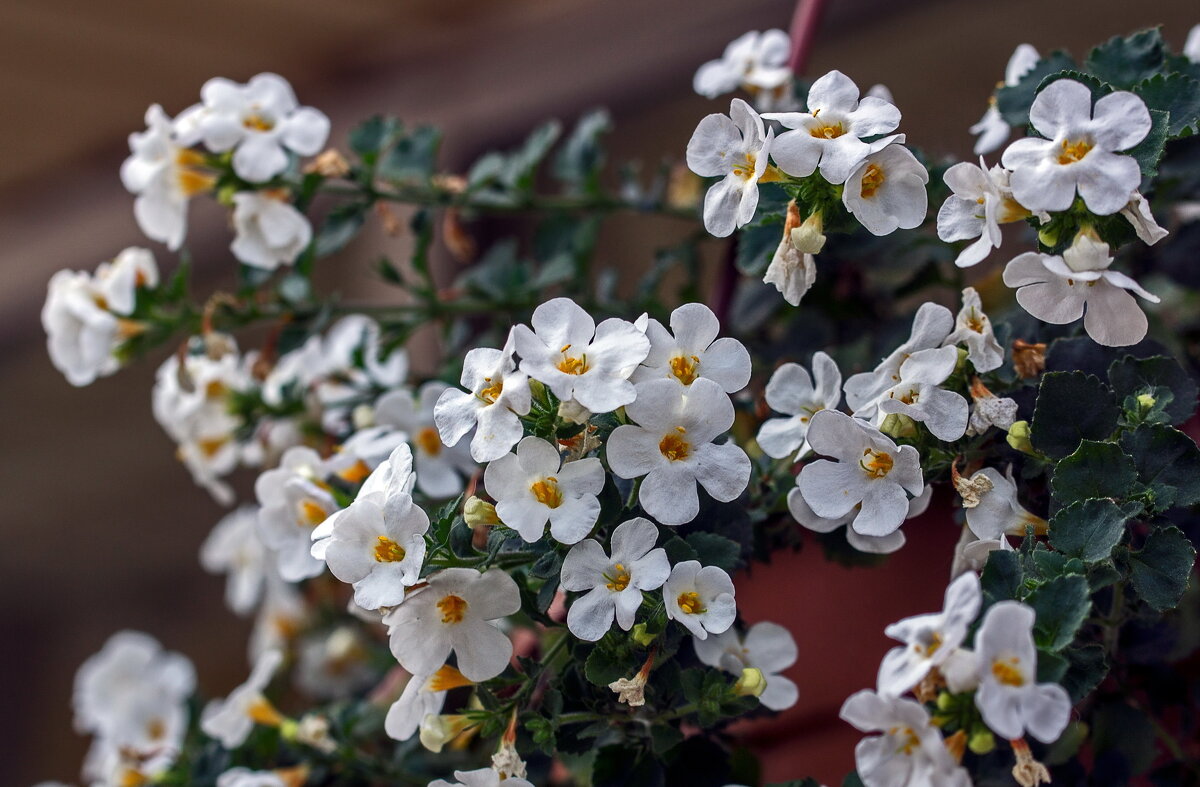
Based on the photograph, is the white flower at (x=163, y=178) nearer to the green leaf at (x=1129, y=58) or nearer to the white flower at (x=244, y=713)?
the white flower at (x=244, y=713)

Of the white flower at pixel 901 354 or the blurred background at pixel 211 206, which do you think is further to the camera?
the blurred background at pixel 211 206

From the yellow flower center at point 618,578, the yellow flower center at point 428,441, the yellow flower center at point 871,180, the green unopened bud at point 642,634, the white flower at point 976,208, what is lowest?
the green unopened bud at point 642,634

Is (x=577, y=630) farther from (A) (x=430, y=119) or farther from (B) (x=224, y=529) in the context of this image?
(A) (x=430, y=119)

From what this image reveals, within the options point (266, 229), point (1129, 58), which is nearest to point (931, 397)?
point (1129, 58)

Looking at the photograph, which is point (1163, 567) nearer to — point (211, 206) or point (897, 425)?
point (897, 425)

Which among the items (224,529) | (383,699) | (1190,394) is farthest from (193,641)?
(1190,394)

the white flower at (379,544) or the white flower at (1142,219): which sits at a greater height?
the white flower at (379,544)

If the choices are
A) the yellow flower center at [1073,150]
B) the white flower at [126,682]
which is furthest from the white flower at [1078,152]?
the white flower at [126,682]
